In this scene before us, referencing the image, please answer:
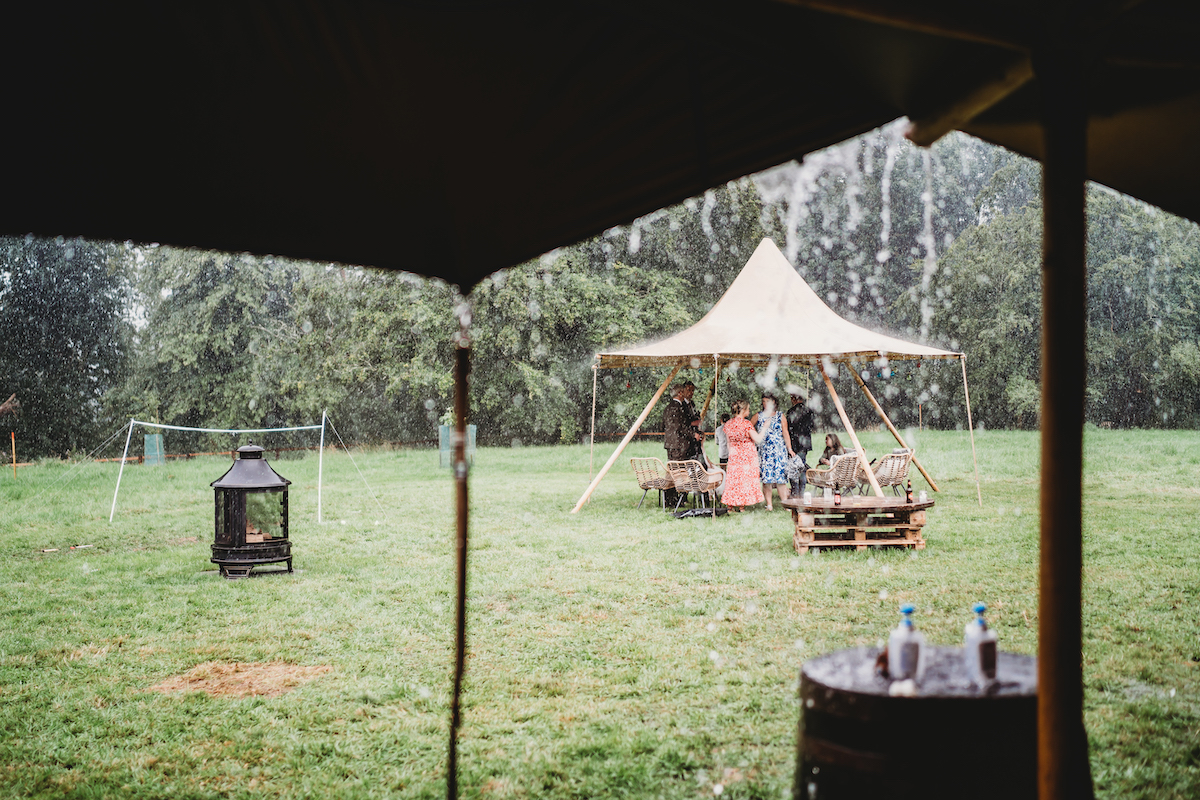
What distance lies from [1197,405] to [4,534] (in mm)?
33924

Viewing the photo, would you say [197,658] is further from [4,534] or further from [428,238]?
[4,534]

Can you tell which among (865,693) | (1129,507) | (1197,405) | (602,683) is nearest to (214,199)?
(865,693)

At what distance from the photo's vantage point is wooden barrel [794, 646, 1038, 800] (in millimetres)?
2148

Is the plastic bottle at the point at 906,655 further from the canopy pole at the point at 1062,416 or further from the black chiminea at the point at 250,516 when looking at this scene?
the black chiminea at the point at 250,516

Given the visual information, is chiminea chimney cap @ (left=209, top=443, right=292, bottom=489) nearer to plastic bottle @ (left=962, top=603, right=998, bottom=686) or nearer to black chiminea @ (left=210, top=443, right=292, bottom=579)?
black chiminea @ (left=210, top=443, right=292, bottom=579)

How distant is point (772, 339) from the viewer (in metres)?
11.4

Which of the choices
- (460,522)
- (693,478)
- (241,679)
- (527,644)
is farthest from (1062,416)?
(693,478)

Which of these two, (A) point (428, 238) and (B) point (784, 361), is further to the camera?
(B) point (784, 361)

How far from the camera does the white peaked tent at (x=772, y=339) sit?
11.3 m

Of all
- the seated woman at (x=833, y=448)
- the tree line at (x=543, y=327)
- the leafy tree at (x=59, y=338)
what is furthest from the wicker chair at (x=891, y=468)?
the leafy tree at (x=59, y=338)

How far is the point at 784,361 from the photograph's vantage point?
42.5 ft

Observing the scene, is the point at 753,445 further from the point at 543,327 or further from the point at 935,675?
the point at 543,327

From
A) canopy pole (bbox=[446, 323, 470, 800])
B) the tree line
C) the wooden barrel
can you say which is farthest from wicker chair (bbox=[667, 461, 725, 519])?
the tree line

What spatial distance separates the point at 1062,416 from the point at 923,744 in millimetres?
895
